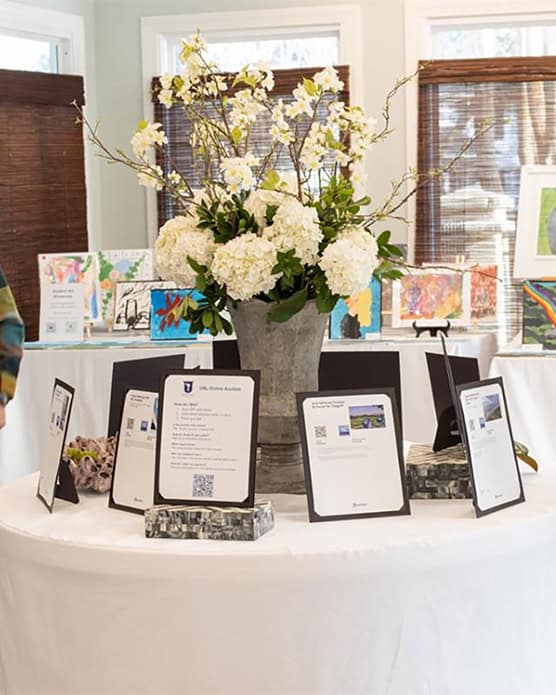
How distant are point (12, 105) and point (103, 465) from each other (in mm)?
3947

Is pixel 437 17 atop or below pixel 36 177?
atop

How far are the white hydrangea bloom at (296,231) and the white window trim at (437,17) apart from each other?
3987 mm

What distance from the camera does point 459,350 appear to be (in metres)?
4.37

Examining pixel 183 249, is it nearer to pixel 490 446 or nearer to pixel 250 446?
pixel 250 446

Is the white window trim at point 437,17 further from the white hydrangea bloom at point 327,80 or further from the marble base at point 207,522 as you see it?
the marble base at point 207,522

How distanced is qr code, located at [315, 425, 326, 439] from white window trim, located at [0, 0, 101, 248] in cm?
444

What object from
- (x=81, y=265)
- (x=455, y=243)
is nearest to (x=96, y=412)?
(x=81, y=265)

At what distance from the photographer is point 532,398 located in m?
3.96

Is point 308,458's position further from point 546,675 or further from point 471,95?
point 471,95

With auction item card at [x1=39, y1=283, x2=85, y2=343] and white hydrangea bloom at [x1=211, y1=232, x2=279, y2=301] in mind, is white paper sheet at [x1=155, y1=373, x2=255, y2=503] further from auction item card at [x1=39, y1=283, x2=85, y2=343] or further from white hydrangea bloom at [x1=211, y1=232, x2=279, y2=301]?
auction item card at [x1=39, y1=283, x2=85, y2=343]

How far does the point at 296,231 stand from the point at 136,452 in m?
0.49

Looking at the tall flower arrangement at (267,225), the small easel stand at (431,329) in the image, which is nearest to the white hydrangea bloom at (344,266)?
the tall flower arrangement at (267,225)

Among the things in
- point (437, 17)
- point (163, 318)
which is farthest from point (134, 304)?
point (437, 17)

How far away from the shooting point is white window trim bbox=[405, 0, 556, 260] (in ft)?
19.1
